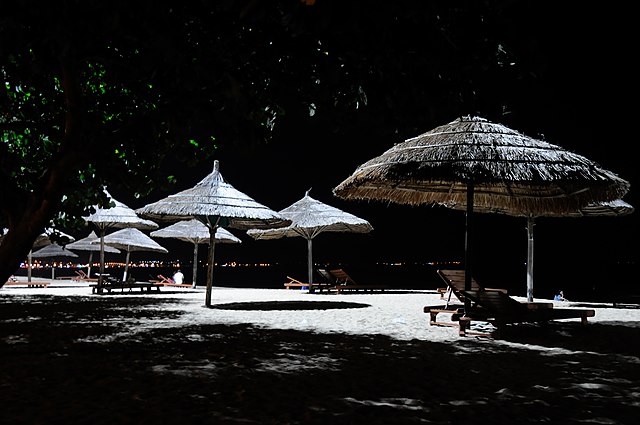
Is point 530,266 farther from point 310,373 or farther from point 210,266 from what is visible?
point 310,373

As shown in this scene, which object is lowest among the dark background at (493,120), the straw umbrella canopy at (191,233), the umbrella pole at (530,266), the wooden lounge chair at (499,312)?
the wooden lounge chair at (499,312)

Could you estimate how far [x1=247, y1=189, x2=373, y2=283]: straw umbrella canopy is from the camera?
65.3 ft

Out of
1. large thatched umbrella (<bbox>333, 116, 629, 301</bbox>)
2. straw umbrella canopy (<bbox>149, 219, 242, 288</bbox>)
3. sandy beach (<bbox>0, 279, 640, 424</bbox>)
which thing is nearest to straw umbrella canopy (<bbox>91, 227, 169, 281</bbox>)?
straw umbrella canopy (<bbox>149, 219, 242, 288</bbox>)

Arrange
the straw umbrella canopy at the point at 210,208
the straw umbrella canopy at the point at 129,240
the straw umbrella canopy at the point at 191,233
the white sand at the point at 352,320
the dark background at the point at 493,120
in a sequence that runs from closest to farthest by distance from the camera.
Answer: the dark background at the point at 493,120 < the white sand at the point at 352,320 < the straw umbrella canopy at the point at 210,208 < the straw umbrella canopy at the point at 191,233 < the straw umbrella canopy at the point at 129,240

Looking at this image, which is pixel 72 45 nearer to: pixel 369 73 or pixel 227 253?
pixel 369 73

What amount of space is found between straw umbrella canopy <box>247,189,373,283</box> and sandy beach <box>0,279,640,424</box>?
437 inches

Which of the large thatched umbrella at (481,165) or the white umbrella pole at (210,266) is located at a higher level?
the large thatched umbrella at (481,165)

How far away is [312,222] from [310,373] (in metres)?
15.2

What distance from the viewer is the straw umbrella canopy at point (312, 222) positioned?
19891mm

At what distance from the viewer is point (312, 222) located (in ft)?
65.7

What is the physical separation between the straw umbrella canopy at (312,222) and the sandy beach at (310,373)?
11090 millimetres

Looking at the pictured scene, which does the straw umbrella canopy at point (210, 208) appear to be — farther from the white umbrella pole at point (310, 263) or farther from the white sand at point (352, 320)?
the white umbrella pole at point (310, 263)

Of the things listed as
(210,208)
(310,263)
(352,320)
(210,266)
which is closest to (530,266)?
(352,320)

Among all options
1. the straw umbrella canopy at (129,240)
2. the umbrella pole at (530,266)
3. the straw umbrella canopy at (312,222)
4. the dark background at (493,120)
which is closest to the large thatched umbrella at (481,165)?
the dark background at (493,120)
